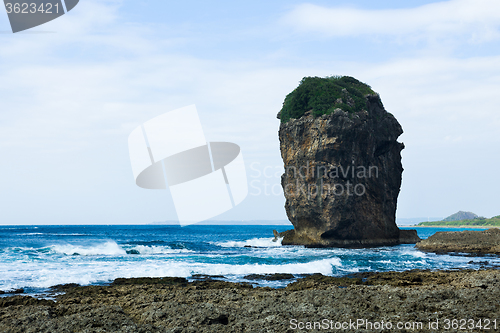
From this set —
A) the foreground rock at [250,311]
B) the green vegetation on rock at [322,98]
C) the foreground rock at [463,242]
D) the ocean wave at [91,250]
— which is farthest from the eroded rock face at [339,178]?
the foreground rock at [250,311]

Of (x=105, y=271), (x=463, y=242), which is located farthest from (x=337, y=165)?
(x=105, y=271)

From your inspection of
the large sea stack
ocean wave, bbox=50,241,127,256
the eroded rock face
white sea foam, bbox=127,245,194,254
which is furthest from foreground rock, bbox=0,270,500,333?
white sea foam, bbox=127,245,194,254

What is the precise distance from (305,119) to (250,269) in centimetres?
2233

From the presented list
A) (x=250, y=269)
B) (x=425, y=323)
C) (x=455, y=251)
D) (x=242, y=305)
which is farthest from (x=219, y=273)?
(x=455, y=251)

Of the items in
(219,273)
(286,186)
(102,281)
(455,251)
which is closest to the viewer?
(102,281)

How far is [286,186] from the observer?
141ft

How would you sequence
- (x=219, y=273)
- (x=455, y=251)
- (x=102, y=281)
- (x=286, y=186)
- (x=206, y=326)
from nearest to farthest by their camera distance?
(x=206, y=326), (x=102, y=281), (x=219, y=273), (x=455, y=251), (x=286, y=186)

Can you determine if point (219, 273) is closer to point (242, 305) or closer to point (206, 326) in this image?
point (242, 305)

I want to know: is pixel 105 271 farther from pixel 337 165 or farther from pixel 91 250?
pixel 337 165

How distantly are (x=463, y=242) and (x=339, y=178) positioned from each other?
14.0m

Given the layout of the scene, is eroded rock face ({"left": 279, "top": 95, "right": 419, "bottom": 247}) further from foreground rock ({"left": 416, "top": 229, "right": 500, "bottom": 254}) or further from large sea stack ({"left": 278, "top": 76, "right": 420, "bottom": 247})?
foreground rock ({"left": 416, "top": 229, "right": 500, "bottom": 254})

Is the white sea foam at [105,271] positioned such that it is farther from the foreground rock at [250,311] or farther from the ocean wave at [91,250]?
the ocean wave at [91,250]

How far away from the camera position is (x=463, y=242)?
3853 centimetres

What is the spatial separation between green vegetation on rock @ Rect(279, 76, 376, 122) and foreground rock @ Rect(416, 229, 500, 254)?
15664 millimetres
